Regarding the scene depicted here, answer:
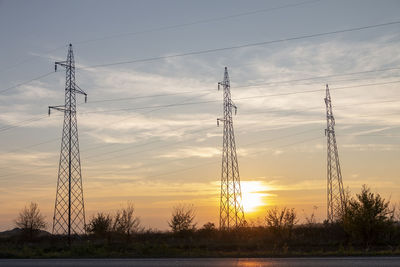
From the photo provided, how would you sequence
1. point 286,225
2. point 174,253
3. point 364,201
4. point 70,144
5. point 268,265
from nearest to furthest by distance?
point 268,265, point 174,253, point 364,201, point 70,144, point 286,225

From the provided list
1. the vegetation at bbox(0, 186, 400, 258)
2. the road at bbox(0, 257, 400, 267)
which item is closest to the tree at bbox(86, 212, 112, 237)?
the vegetation at bbox(0, 186, 400, 258)

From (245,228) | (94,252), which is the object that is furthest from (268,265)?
(245,228)

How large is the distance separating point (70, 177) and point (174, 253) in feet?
51.7

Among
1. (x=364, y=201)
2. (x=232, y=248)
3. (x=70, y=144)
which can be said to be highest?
(x=70, y=144)

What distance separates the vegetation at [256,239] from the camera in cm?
3694

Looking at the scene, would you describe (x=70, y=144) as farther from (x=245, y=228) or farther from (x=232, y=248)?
(x=245, y=228)

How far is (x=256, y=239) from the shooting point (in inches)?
2066

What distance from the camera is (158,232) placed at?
72938mm

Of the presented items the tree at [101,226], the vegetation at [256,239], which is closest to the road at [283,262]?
the vegetation at [256,239]

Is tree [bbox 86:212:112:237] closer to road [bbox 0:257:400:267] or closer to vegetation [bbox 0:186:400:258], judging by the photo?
vegetation [bbox 0:186:400:258]

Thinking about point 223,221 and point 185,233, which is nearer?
point 223,221

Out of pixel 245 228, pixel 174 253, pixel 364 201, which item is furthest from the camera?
pixel 245 228

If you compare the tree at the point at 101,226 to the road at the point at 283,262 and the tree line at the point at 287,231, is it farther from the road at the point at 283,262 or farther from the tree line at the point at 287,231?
the road at the point at 283,262

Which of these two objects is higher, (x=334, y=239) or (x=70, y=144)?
(x=70, y=144)
